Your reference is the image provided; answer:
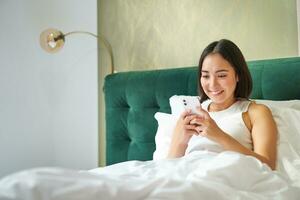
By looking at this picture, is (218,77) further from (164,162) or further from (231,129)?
(164,162)

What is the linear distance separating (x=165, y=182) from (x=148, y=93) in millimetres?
1159

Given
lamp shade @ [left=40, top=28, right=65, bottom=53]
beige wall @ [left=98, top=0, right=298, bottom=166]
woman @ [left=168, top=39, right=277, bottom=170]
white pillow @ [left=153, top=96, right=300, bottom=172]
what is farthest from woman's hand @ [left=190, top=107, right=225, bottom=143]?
lamp shade @ [left=40, top=28, right=65, bottom=53]

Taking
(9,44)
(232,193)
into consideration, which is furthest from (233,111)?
(9,44)

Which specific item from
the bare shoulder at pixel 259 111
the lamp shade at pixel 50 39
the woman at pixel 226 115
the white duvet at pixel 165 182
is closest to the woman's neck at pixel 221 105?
the woman at pixel 226 115

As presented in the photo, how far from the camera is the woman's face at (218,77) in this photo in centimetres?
142

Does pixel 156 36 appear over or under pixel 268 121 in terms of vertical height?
over

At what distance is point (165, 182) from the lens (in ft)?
2.60

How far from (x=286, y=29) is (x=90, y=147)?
4.97 ft

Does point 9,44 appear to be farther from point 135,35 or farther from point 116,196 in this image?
point 116,196

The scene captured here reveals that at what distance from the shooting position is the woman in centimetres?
129

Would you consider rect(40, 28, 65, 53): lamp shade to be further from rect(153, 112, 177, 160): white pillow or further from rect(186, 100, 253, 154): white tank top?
rect(186, 100, 253, 154): white tank top

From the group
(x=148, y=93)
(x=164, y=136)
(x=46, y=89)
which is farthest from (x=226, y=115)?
(x=46, y=89)

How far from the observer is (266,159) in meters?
1.21

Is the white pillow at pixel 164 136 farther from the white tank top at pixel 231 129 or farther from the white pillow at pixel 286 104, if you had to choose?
the white pillow at pixel 286 104
